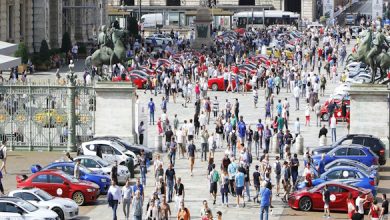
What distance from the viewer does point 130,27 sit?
109m

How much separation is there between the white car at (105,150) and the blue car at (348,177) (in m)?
7.58

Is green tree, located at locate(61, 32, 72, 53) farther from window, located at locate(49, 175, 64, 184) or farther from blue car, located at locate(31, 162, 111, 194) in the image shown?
window, located at locate(49, 175, 64, 184)

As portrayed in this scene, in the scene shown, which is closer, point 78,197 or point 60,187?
point 60,187

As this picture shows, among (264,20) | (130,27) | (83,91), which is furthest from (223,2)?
(83,91)

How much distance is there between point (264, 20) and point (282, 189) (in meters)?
99.5

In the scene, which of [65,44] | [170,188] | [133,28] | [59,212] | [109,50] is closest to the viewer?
[59,212]

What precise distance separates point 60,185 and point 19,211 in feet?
15.9

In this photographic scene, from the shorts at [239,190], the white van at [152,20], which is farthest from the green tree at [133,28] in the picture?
the shorts at [239,190]

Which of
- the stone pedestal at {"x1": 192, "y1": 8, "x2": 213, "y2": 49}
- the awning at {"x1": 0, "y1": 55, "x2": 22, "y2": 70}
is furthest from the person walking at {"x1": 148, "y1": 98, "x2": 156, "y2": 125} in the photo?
the stone pedestal at {"x1": 192, "y1": 8, "x2": 213, "y2": 49}

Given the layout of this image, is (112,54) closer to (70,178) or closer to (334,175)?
(70,178)

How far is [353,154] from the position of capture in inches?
1741

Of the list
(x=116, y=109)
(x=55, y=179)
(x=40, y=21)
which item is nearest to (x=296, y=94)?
(x=116, y=109)

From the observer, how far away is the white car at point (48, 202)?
3597 centimetres

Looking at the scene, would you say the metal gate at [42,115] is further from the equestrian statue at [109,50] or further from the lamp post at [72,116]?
the equestrian statue at [109,50]
